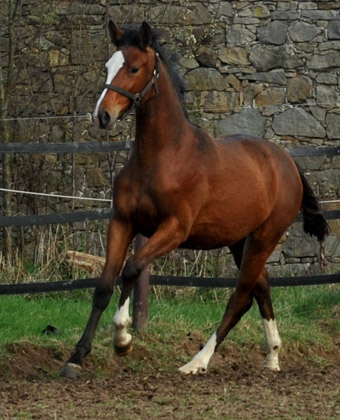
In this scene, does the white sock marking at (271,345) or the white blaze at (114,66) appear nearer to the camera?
the white blaze at (114,66)

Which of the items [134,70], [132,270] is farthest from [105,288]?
[134,70]

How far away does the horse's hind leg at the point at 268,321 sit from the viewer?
8594 millimetres

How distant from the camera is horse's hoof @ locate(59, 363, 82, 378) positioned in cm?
734

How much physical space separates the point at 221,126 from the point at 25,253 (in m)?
2.59

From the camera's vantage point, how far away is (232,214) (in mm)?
7961

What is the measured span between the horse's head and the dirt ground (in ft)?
5.18

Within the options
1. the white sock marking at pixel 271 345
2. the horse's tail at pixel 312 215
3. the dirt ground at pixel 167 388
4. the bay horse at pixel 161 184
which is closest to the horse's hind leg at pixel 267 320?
the white sock marking at pixel 271 345

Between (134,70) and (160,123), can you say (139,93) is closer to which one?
(134,70)

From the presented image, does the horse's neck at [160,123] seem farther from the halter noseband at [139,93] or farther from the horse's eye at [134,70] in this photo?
the horse's eye at [134,70]

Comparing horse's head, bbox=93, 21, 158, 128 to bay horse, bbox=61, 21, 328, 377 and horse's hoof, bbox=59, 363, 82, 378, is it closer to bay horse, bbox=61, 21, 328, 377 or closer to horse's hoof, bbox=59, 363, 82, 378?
bay horse, bbox=61, 21, 328, 377

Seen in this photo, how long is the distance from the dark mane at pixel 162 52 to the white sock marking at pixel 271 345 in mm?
1818

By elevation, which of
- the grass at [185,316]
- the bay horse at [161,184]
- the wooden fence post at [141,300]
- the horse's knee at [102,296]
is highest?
the bay horse at [161,184]

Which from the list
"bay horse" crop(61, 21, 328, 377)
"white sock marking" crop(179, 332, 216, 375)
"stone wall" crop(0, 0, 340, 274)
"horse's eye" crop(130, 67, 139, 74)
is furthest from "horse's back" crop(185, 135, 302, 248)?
"stone wall" crop(0, 0, 340, 274)

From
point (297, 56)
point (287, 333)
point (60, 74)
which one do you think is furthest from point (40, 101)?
point (287, 333)
